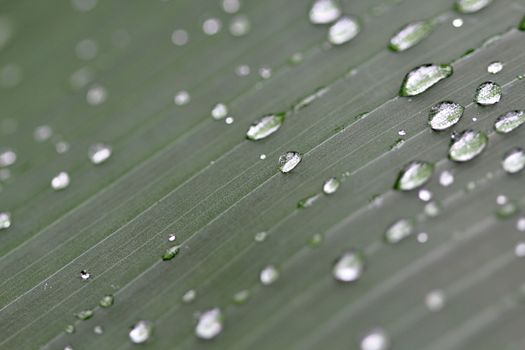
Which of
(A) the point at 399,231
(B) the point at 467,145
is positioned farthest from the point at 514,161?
(A) the point at 399,231

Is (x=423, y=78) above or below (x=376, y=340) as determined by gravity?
above

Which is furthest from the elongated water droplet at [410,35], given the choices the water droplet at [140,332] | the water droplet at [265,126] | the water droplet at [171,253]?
the water droplet at [140,332]

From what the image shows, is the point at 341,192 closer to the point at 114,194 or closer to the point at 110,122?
the point at 114,194

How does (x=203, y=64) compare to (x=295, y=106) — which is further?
(x=203, y=64)

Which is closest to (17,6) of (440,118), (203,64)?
(203,64)

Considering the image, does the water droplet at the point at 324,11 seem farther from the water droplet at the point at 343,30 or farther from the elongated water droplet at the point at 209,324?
the elongated water droplet at the point at 209,324

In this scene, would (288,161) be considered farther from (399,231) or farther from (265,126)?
(399,231)
